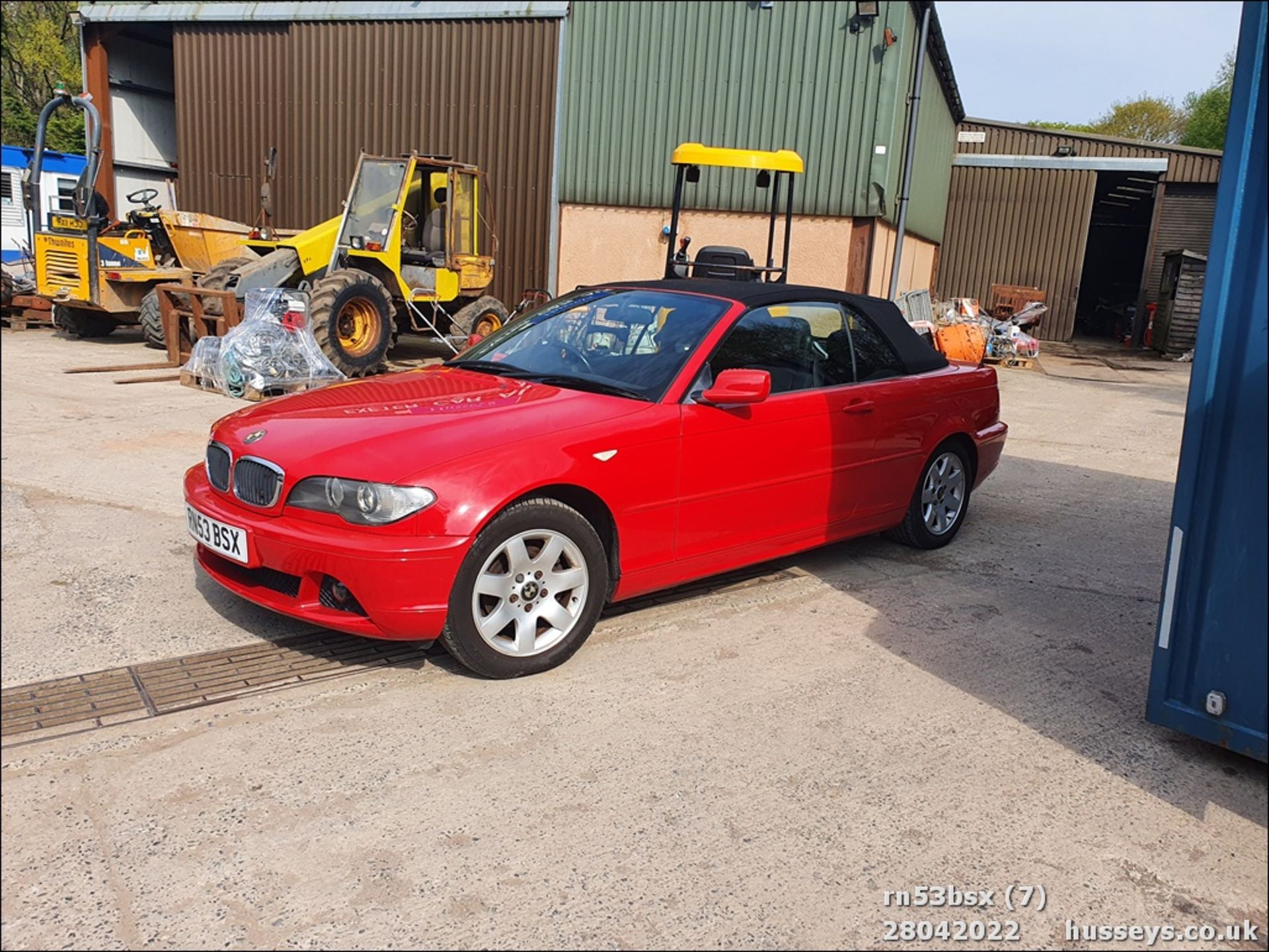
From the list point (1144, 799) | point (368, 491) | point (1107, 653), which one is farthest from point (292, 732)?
point (1107, 653)

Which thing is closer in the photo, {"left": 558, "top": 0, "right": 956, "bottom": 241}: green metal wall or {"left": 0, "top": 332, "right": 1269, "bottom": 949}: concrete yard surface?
{"left": 0, "top": 332, "right": 1269, "bottom": 949}: concrete yard surface

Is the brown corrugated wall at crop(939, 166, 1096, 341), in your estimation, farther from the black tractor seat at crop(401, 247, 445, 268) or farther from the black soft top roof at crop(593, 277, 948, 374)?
the black soft top roof at crop(593, 277, 948, 374)

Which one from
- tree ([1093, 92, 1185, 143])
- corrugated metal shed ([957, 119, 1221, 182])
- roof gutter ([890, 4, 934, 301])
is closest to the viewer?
roof gutter ([890, 4, 934, 301])

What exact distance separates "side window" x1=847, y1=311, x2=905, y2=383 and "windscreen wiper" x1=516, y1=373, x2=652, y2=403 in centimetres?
148

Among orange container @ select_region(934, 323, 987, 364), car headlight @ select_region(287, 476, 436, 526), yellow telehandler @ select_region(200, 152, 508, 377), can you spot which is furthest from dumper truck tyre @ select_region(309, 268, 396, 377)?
orange container @ select_region(934, 323, 987, 364)

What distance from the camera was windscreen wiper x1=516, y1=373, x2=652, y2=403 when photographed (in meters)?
4.25

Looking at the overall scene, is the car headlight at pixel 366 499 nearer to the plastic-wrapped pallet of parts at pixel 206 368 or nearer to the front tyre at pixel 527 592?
the front tyre at pixel 527 592

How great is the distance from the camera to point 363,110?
17.3 m

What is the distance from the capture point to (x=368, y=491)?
3.53 m

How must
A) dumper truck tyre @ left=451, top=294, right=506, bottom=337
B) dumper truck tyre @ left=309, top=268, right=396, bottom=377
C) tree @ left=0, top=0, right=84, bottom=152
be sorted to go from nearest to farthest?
dumper truck tyre @ left=309, top=268, right=396, bottom=377 → dumper truck tyre @ left=451, top=294, right=506, bottom=337 → tree @ left=0, top=0, right=84, bottom=152

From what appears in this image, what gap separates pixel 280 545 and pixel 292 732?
27.0 inches

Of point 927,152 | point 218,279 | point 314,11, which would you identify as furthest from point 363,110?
point 927,152

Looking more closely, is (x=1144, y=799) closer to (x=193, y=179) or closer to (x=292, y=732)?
(x=292, y=732)

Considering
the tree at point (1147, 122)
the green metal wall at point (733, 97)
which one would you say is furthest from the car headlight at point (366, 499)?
the tree at point (1147, 122)
